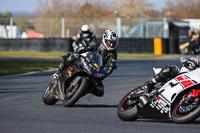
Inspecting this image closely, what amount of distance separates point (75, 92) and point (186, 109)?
7.20 ft

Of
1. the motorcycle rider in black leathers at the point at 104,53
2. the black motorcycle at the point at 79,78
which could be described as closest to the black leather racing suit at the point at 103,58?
the motorcycle rider in black leathers at the point at 104,53

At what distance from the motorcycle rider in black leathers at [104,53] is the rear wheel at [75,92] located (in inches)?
13.2

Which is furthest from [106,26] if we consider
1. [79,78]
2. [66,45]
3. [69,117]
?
[69,117]

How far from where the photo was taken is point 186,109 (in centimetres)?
582

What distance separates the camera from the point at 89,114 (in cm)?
706

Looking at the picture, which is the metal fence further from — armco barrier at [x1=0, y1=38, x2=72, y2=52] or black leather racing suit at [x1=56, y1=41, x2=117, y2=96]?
black leather racing suit at [x1=56, y1=41, x2=117, y2=96]

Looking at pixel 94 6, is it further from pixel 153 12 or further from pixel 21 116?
pixel 21 116

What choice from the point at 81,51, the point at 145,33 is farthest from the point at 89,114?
the point at 145,33

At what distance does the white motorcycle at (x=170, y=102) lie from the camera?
19.0ft

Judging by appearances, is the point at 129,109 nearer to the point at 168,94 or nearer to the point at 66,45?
the point at 168,94

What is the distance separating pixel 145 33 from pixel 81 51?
2258cm

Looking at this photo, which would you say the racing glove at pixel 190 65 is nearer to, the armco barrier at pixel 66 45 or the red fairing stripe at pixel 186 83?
the red fairing stripe at pixel 186 83

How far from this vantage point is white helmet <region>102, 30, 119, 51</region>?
805cm

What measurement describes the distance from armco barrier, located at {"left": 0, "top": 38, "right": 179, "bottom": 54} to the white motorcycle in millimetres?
21991
